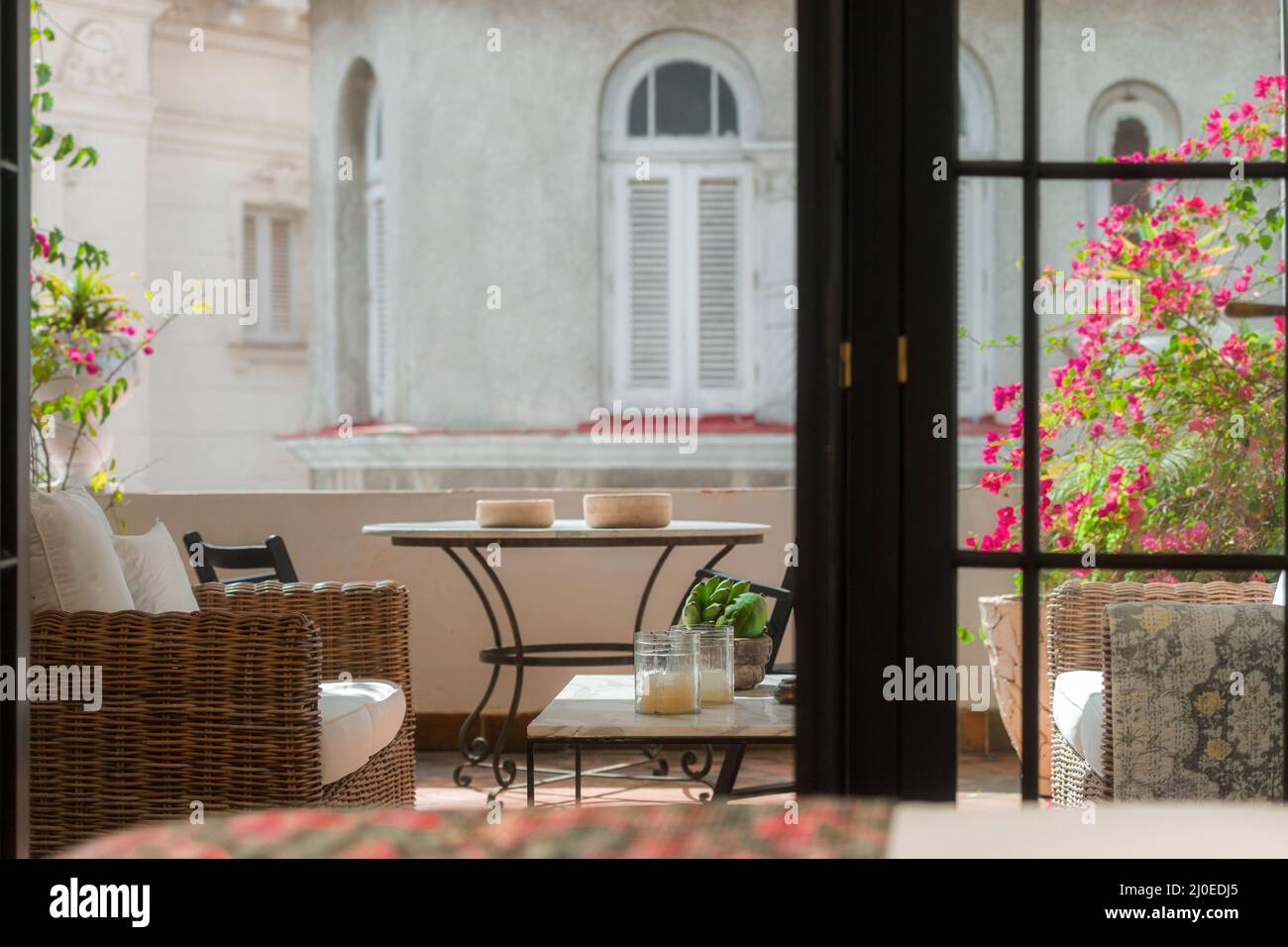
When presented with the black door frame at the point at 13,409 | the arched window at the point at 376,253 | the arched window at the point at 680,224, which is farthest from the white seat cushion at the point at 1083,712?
the arched window at the point at 376,253

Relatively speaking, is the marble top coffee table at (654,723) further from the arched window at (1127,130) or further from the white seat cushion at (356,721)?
the arched window at (1127,130)

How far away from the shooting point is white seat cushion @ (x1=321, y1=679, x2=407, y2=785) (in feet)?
8.25

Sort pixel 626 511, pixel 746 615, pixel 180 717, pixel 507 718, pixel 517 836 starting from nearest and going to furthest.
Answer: pixel 517 836 < pixel 180 717 < pixel 746 615 < pixel 626 511 < pixel 507 718

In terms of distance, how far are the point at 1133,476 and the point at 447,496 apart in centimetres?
350

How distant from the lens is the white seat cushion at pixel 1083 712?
1821 mm

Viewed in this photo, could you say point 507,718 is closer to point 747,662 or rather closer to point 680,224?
point 747,662

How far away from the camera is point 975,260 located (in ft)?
5.80

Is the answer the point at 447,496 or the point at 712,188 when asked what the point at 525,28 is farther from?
the point at 447,496

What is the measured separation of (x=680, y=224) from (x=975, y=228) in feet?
23.0

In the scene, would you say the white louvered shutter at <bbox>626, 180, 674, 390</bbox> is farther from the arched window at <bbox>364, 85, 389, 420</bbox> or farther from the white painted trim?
the arched window at <bbox>364, 85, 389, 420</bbox>

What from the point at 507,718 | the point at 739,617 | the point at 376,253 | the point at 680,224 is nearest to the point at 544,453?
the point at 680,224

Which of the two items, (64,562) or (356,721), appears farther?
(356,721)

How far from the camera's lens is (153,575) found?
2.87 metres
